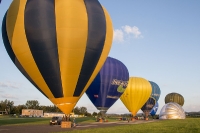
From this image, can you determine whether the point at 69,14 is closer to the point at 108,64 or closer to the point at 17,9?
the point at 17,9

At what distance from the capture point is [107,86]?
36.7 m

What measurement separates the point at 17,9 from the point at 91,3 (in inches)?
251

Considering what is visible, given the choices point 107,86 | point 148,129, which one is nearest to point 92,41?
point 148,129

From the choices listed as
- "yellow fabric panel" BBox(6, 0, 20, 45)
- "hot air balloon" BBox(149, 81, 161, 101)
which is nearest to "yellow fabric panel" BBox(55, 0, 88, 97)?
"yellow fabric panel" BBox(6, 0, 20, 45)

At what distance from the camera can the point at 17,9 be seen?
865 inches

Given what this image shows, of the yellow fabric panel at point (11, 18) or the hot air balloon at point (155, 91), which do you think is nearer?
the yellow fabric panel at point (11, 18)

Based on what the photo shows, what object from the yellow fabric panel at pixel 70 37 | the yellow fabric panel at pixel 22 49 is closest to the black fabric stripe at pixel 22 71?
the yellow fabric panel at pixel 22 49

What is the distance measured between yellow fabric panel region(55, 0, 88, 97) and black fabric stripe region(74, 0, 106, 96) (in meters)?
0.40

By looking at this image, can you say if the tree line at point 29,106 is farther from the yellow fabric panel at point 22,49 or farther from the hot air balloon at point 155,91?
the yellow fabric panel at point 22,49

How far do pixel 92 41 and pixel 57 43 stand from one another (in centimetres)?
308

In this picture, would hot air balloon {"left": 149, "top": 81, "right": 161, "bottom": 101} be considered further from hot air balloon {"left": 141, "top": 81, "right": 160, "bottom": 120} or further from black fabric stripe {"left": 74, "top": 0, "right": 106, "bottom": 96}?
black fabric stripe {"left": 74, "top": 0, "right": 106, "bottom": 96}

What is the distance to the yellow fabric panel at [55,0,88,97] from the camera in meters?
→ 21.0

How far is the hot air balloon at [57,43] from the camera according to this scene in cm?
2084

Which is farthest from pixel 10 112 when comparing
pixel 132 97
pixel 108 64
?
pixel 108 64
